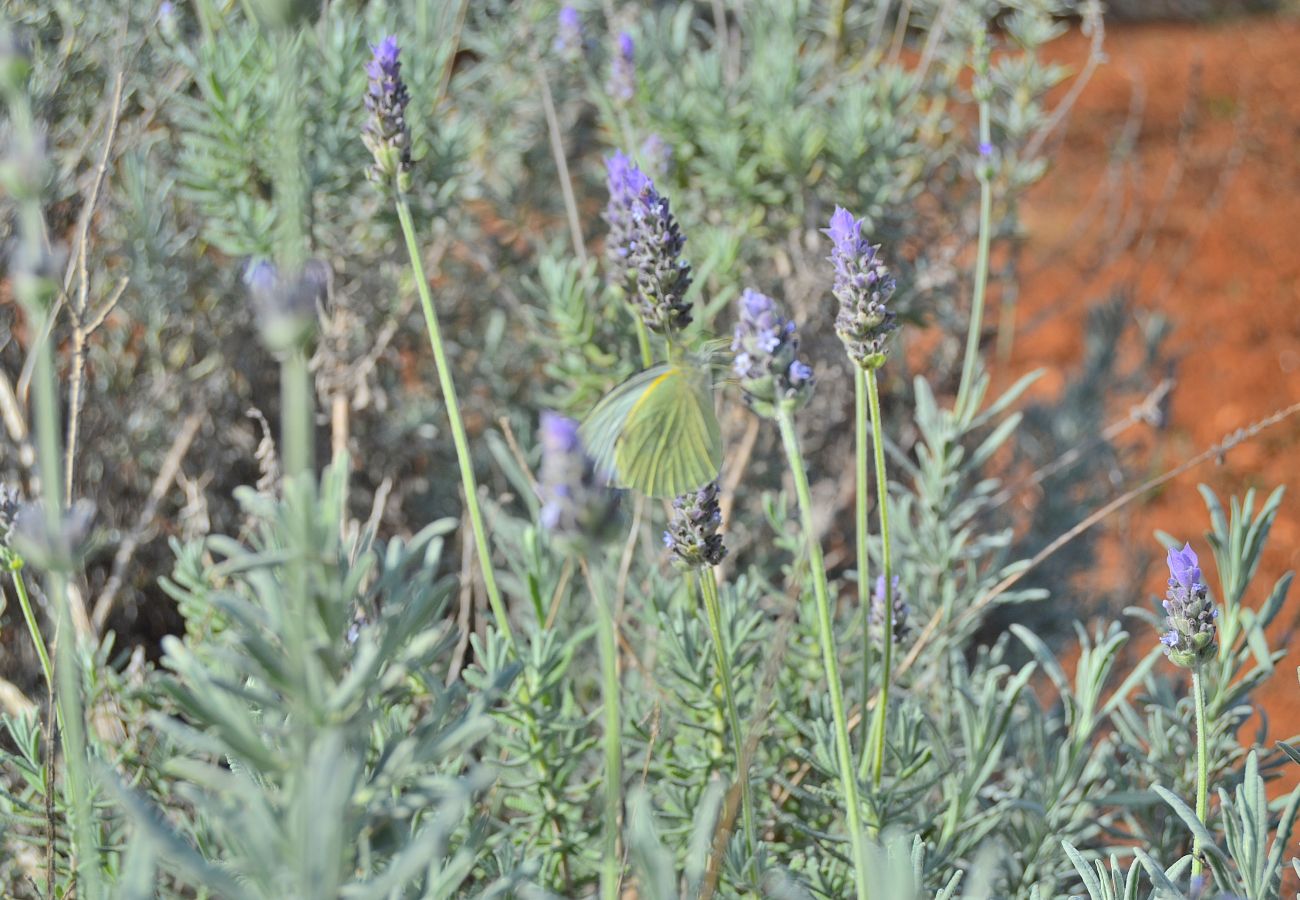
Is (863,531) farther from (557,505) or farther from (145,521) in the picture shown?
(145,521)

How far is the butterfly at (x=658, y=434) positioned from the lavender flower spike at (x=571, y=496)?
0.31 m

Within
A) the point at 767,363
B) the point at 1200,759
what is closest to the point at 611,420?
the point at 767,363

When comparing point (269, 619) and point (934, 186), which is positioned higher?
point (934, 186)

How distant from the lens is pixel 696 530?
3.90ft

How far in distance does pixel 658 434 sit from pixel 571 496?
379 mm

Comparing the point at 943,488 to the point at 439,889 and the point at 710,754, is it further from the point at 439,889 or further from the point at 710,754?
the point at 439,889

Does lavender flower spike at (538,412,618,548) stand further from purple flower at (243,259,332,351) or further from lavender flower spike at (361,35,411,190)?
lavender flower spike at (361,35,411,190)

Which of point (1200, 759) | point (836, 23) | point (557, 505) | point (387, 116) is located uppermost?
point (836, 23)

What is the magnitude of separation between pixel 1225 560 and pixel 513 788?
937 millimetres

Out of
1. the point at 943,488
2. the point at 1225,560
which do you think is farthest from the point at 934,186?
the point at 1225,560

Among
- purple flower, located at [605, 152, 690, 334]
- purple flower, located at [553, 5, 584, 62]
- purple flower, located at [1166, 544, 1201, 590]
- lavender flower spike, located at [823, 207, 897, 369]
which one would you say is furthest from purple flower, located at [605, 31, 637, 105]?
purple flower, located at [1166, 544, 1201, 590]

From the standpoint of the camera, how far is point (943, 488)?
1795 millimetres

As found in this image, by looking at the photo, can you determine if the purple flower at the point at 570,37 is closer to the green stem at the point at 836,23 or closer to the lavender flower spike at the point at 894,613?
the green stem at the point at 836,23

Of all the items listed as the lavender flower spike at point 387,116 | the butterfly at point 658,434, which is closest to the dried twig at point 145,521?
the lavender flower spike at point 387,116
